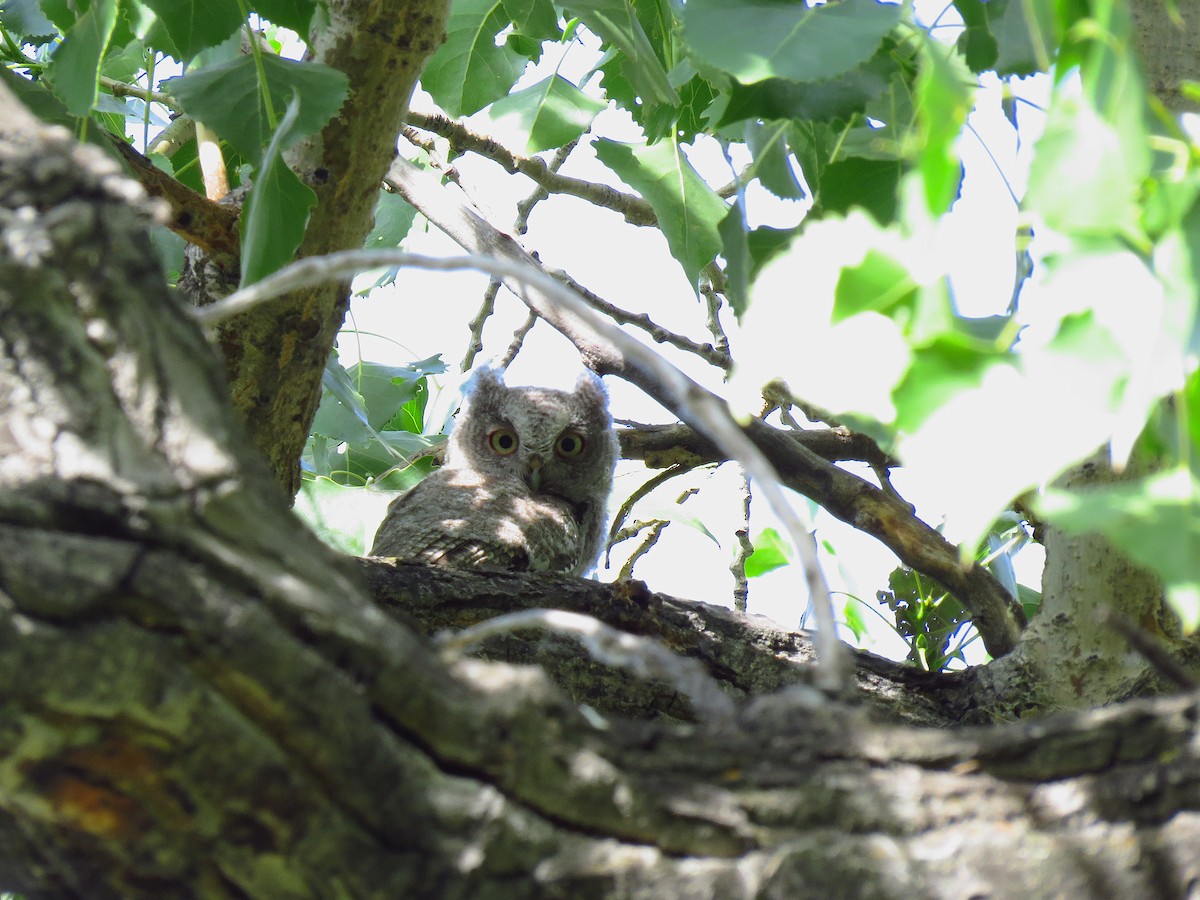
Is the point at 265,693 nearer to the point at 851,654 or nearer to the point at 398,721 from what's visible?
the point at 398,721

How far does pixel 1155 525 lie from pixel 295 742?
2.10ft

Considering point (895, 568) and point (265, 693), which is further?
point (895, 568)

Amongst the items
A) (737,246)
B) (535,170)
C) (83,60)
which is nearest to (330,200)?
(83,60)

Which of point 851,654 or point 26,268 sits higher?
point 851,654

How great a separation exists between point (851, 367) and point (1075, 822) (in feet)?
1.60

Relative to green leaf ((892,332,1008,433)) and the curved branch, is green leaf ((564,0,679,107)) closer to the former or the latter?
the curved branch

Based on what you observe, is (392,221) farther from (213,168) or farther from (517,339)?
(213,168)

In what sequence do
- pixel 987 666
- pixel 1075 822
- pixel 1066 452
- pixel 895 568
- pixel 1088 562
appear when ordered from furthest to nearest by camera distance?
pixel 895 568, pixel 987 666, pixel 1088 562, pixel 1075 822, pixel 1066 452

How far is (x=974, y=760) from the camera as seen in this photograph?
3.25 feet

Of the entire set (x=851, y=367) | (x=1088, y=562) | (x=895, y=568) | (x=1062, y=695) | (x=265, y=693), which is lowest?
(x=265, y=693)

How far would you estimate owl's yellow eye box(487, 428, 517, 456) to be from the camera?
5328 mm

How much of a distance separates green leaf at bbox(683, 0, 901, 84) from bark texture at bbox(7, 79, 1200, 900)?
32.3 inches

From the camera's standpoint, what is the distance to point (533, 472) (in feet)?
17.1

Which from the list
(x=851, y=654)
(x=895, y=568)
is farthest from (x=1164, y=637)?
(x=895, y=568)
